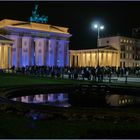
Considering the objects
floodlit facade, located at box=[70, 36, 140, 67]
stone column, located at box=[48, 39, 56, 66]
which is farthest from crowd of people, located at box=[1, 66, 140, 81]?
stone column, located at box=[48, 39, 56, 66]

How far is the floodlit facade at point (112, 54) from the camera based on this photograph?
9800 centimetres

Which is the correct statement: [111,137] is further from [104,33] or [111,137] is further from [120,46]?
[104,33]

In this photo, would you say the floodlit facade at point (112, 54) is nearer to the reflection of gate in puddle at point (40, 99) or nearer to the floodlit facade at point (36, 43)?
the floodlit facade at point (36, 43)

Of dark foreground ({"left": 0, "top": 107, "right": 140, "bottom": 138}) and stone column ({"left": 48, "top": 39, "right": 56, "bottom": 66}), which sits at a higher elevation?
stone column ({"left": 48, "top": 39, "right": 56, "bottom": 66})

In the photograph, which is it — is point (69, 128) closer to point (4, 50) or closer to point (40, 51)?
point (4, 50)

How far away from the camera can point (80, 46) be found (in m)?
117

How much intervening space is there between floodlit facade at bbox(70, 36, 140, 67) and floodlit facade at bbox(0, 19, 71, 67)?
7.23m

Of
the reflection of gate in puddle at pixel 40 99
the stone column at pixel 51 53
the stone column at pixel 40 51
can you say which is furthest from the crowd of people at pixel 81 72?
the stone column at pixel 51 53

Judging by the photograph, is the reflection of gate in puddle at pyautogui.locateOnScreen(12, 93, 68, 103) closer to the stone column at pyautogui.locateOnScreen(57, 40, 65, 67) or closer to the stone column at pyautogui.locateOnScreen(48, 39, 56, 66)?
the stone column at pyautogui.locateOnScreen(48, 39, 56, 66)

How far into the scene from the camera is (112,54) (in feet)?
327

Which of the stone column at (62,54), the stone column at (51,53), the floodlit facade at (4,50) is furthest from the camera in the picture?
the stone column at (62,54)

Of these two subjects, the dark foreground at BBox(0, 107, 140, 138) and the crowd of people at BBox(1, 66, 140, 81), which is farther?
the crowd of people at BBox(1, 66, 140, 81)

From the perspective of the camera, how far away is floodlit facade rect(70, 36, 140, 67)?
98000mm

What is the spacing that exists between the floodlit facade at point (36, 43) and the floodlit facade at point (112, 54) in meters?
7.23
